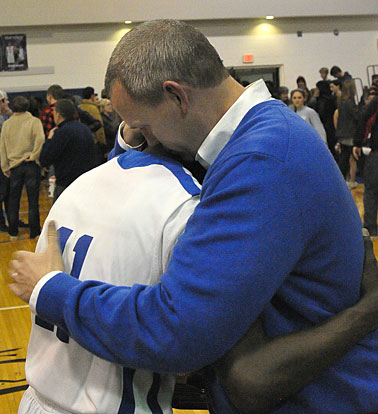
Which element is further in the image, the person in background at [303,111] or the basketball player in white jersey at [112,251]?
the person in background at [303,111]

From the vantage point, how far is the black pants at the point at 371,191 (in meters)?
6.12

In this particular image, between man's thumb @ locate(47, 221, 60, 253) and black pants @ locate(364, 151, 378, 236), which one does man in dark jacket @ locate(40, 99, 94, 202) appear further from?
man's thumb @ locate(47, 221, 60, 253)

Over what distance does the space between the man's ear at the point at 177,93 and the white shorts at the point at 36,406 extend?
0.67 meters

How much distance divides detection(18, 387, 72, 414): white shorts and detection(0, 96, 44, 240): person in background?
19.4 ft

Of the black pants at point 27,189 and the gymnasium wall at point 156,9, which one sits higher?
the gymnasium wall at point 156,9

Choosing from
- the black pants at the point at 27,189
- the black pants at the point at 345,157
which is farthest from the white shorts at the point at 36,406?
the black pants at the point at 345,157

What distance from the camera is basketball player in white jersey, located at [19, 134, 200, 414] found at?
1.19 m

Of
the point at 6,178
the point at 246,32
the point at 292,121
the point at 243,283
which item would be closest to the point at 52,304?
the point at 243,283

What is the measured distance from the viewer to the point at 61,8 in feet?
45.4

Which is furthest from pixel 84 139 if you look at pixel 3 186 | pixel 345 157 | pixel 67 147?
pixel 345 157

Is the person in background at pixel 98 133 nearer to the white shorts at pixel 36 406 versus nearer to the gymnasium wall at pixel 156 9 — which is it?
the gymnasium wall at pixel 156 9

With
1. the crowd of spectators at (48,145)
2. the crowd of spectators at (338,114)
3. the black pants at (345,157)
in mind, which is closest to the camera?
the crowd of spectators at (48,145)

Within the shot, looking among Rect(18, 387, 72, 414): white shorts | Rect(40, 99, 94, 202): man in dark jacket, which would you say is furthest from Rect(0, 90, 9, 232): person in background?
Rect(18, 387, 72, 414): white shorts

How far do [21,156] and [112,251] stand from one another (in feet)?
20.5
